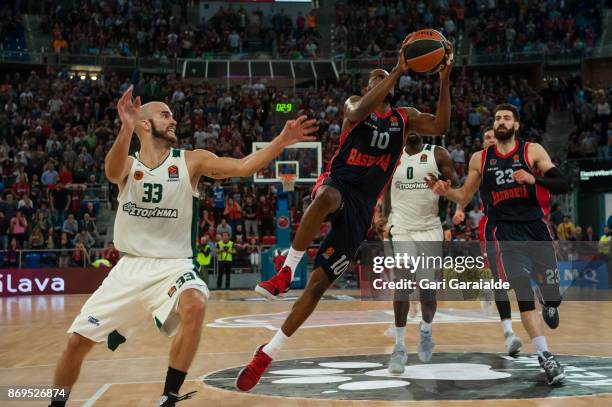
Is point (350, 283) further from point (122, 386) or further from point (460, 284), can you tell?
point (122, 386)

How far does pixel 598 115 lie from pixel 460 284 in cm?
1364

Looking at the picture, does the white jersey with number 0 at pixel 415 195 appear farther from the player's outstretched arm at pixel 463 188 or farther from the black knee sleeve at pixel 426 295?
the player's outstretched arm at pixel 463 188

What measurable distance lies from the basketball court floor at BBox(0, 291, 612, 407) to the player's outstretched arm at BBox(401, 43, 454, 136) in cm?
220

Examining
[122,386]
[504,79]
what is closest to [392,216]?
[122,386]

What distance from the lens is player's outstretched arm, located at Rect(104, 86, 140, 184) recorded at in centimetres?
565

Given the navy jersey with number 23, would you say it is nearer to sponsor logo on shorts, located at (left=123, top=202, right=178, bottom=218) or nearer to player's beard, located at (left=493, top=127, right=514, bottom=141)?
player's beard, located at (left=493, top=127, right=514, bottom=141)

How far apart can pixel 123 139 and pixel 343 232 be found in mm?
2015

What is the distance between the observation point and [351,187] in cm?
677

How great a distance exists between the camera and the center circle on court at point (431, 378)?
6.54 metres

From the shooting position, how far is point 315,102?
29.4 m

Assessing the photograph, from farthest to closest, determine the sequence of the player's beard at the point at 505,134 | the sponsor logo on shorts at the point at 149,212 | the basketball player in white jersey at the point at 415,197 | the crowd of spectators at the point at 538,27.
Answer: the crowd of spectators at the point at 538,27 → the basketball player in white jersey at the point at 415,197 → the player's beard at the point at 505,134 → the sponsor logo on shorts at the point at 149,212

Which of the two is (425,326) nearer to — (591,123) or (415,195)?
(415,195)

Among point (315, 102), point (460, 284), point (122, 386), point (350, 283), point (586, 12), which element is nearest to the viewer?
point (122, 386)

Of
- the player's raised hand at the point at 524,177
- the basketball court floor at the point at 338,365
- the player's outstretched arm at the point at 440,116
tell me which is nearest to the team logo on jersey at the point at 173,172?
the basketball court floor at the point at 338,365
